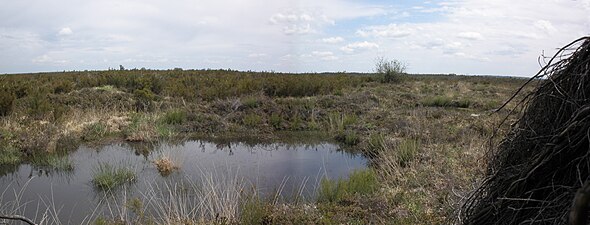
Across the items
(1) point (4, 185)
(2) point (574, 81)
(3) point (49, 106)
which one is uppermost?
(2) point (574, 81)

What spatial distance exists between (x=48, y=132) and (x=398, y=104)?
13763mm

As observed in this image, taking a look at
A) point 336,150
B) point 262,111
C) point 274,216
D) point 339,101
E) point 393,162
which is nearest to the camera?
point 274,216

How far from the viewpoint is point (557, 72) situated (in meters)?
2.62

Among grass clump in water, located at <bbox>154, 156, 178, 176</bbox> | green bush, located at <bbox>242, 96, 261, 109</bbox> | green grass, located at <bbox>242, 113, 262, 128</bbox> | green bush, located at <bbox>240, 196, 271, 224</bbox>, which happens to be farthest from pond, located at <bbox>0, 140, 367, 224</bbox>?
green bush, located at <bbox>242, 96, 261, 109</bbox>

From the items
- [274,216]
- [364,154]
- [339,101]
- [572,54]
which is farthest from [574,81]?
[339,101]

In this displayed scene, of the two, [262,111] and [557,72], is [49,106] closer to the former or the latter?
[262,111]

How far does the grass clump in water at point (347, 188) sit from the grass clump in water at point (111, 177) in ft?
12.6

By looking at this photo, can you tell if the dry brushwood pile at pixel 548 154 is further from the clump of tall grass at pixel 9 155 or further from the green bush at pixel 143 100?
the green bush at pixel 143 100

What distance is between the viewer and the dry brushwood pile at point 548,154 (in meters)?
2.29

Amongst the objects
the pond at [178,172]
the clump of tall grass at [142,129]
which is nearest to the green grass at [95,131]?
the clump of tall grass at [142,129]

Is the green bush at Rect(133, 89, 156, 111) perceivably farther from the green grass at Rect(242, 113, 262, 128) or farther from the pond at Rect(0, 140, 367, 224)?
the pond at Rect(0, 140, 367, 224)

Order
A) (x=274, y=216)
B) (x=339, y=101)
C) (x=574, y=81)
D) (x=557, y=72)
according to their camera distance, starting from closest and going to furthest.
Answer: (x=574, y=81) → (x=557, y=72) → (x=274, y=216) → (x=339, y=101)

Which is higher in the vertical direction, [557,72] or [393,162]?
[557,72]

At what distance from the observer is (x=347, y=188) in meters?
7.67
